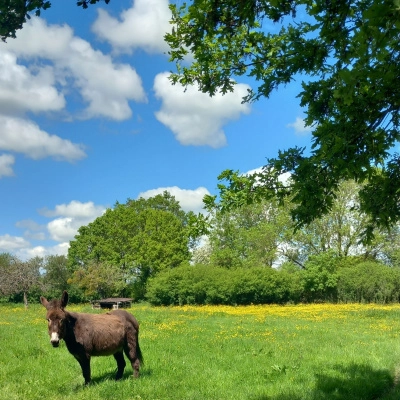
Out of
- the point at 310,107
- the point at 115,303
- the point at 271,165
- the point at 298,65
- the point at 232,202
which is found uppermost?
the point at 298,65

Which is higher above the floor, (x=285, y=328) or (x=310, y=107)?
(x=310, y=107)

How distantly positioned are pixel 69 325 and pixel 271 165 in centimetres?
521

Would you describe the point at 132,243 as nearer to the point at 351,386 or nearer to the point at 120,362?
the point at 120,362

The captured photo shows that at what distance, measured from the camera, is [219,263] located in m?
59.3

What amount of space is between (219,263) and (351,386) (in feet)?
165

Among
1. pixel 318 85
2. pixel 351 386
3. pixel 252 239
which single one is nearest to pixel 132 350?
pixel 351 386

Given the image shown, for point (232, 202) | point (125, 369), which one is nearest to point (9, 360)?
point (125, 369)

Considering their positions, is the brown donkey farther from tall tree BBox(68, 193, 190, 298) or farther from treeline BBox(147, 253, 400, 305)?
tall tree BBox(68, 193, 190, 298)

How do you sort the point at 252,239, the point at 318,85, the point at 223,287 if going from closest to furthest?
the point at 318,85
the point at 223,287
the point at 252,239

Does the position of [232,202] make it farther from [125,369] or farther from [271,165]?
[125,369]

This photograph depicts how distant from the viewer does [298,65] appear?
6465 millimetres

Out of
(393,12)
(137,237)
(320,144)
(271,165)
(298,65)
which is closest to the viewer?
(393,12)

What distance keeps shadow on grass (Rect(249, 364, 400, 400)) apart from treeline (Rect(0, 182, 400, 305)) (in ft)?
104

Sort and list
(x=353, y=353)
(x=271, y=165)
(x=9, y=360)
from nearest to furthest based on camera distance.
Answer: (x=271, y=165)
(x=9, y=360)
(x=353, y=353)
